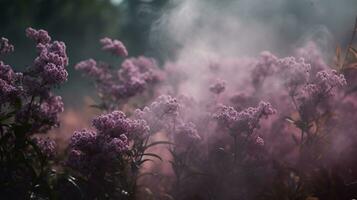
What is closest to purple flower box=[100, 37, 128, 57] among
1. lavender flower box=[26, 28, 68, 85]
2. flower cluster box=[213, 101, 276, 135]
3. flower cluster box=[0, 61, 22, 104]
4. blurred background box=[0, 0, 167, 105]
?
lavender flower box=[26, 28, 68, 85]

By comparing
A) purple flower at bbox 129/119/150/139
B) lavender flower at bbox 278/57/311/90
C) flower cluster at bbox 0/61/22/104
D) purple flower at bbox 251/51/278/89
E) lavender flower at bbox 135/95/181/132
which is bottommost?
purple flower at bbox 129/119/150/139

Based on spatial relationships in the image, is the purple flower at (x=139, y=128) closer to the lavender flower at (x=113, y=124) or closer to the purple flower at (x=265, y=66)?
A: the lavender flower at (x=113, y=124)

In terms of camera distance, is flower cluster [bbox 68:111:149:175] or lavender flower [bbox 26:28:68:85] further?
lavender flower [bbox 26:28:68:85]

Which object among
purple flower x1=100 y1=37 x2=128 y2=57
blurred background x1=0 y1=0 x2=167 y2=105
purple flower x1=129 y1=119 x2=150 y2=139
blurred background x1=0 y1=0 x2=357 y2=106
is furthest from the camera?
blurred background x1=0 y1=0 x2=167 y2=105

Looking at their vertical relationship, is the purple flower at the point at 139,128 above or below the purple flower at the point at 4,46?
below

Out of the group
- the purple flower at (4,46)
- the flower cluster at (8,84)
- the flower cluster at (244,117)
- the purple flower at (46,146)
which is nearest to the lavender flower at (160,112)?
the flower cluster at (244,117)

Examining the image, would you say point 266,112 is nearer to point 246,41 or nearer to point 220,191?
point 220,191

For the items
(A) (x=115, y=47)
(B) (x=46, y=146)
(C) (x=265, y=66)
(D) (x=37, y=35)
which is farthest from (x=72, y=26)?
(B) (x=46, y=146)

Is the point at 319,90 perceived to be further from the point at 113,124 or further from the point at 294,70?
the point at 113,124

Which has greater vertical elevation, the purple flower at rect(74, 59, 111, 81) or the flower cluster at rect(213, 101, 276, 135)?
the purple flower at rect(74, 59, 111, 81)

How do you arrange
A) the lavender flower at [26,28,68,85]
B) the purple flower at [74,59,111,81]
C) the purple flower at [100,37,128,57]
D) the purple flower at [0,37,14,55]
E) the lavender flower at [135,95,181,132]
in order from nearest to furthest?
1. the lavender flower at [26,28,68,85]
2. the lavender flower at [135,95,181,132]
3. the purple flower at [0,37,14,55]
4. the purple flower at [100,37,128,57]
5. the purple flower at [74,59,111,81]

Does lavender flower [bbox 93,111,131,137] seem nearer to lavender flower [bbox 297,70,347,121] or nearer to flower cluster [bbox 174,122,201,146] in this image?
flower cluster [bbox 174,122,201,146]

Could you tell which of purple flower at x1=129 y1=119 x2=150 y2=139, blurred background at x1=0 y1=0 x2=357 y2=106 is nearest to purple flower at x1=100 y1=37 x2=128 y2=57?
blurred background at x1=0 y1=0 x2=357 y2=106

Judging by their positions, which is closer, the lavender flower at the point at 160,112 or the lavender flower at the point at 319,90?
the lavender flower at the point at 160,112
